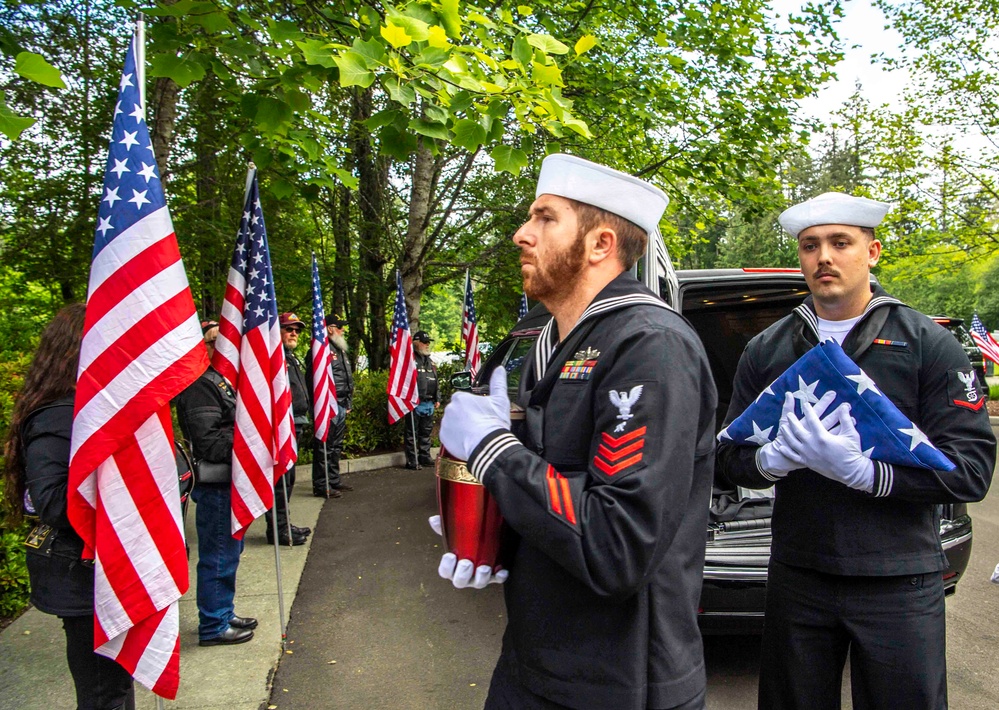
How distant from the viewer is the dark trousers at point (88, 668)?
298cm

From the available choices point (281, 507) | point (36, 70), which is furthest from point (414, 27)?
point (281, 507)

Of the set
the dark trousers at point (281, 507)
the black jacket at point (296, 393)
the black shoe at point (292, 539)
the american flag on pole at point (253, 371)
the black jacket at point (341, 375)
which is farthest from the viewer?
the black jacket at point (341, 375)

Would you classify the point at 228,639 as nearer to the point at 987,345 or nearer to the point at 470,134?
the point at 470,134

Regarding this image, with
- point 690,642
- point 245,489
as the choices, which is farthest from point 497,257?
point 690,642

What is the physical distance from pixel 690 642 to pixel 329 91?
1368cm

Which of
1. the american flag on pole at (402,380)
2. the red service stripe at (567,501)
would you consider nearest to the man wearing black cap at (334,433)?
the american flag on pole at (402,380)

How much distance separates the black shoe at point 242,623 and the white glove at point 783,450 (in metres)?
3.81

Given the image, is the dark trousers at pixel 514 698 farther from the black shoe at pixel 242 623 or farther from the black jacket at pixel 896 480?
the black shoe at pixel 242 623

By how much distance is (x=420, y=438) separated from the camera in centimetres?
1165

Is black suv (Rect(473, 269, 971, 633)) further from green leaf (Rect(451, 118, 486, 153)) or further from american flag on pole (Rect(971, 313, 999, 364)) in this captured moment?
american flag on pole (Rect(971, 313, 999, 364))

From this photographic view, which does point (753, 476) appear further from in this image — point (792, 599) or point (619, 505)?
point (619, 505)

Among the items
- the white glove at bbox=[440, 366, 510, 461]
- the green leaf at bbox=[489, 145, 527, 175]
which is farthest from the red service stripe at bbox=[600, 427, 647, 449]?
the green leaf at bbox=[489, 145, 527, 175]

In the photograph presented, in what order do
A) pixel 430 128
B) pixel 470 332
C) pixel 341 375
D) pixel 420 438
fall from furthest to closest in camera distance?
pixel 470 332 < pixel 420 438 < pixel 341 375 < pixel 430 128

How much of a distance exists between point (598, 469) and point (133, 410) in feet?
7.09
